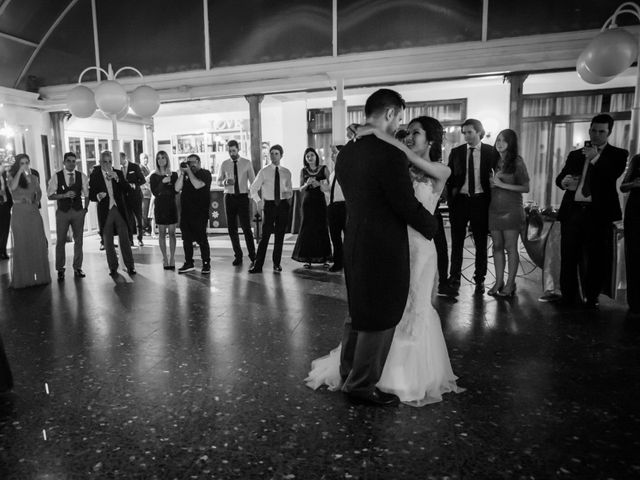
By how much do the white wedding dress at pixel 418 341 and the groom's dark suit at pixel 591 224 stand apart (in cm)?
231

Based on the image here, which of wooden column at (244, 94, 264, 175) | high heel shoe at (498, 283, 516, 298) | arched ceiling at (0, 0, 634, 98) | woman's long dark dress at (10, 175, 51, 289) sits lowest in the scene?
high heel shoe at (498, 283, 516, 298)

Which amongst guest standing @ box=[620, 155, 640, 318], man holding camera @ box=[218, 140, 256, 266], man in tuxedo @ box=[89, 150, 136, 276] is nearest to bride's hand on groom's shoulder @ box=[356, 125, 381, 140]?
guest standing @ box=[620, 155, 640, 318]

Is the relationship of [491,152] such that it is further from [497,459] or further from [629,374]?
[497,459]

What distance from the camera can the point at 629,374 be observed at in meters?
2.95

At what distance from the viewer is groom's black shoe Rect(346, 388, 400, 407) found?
255 cm

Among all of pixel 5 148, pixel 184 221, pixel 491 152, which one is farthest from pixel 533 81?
pixel 5 148

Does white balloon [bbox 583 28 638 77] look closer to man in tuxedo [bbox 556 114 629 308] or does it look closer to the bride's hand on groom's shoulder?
man in tuxedo [bbox 556 114 629 308]

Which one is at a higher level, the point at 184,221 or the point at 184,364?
Result: the point at 184,221

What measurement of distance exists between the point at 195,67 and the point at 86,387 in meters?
7.09

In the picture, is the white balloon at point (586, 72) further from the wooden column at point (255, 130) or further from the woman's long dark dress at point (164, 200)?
the wooden column at point (255, 130)

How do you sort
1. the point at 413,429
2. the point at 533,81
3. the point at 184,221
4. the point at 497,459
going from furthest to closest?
the point at 533,81, the point at 184,221, the point at 413,429, the point at 497,459

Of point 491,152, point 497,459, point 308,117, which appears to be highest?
point 308,117

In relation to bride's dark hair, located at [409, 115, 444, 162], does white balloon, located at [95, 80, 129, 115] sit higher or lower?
higher

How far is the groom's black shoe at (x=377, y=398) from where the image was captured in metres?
2.55
